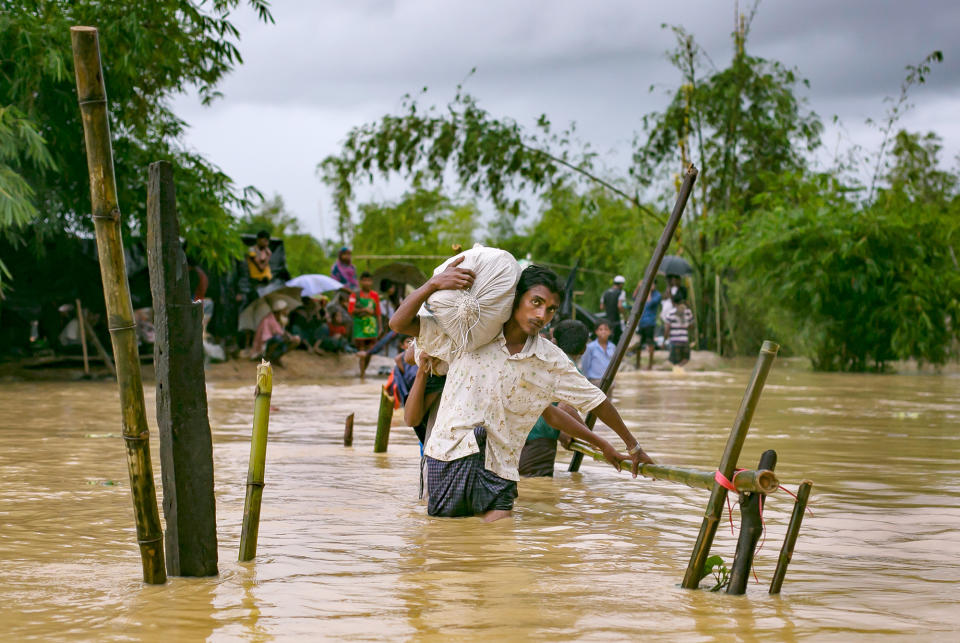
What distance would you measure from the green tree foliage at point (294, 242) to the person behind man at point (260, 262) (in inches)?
648

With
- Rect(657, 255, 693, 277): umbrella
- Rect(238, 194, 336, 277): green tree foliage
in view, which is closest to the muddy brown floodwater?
Rect(657, 255, 693, 277): umbrella

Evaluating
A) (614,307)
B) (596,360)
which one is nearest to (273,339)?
(614,307)

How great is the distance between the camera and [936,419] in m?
10.5

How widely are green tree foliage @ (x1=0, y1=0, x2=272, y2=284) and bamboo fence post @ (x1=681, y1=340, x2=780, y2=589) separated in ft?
35.9

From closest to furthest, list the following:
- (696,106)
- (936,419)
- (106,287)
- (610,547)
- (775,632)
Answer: (775,632) → (106,287) → (610,547) → (936,419) → (696,106)

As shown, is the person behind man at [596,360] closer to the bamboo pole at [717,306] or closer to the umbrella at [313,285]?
the umbrella at [313,285]

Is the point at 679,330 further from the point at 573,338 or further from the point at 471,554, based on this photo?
the point at 471,554

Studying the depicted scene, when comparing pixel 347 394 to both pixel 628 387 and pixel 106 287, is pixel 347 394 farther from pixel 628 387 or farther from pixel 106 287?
pixel 106 287

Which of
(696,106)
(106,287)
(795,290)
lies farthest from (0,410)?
(696,106)

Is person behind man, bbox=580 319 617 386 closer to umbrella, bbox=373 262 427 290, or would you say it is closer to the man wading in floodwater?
the man wading in floodwater

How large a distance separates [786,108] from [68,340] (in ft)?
55.6

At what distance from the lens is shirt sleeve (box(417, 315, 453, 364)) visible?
5078mm

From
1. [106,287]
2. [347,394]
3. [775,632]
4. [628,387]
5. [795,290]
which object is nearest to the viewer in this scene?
[775,632]

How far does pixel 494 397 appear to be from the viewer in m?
5.17
